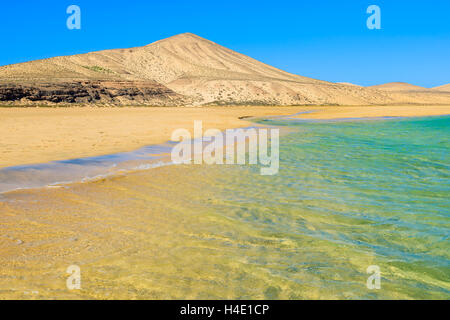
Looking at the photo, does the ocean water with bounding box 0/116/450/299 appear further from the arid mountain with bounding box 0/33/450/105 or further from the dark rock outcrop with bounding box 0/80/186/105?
the arid mountain with bounding box 0/33/450/105

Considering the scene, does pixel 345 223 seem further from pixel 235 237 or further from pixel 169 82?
pixel 169 82

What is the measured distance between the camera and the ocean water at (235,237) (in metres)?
2.97

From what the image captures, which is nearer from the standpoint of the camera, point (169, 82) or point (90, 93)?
point (90, 93)

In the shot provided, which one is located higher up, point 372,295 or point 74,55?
point 74,55

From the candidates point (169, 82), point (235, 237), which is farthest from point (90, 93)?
point (235, 237)

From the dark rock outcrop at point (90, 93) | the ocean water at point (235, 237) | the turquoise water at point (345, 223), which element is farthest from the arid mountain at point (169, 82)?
the turquoise water at point (345, 223)

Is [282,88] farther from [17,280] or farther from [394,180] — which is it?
[17,280]

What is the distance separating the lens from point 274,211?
5.08 meters

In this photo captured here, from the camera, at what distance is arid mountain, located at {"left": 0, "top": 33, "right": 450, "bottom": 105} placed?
4547 cm

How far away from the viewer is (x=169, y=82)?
87.3 metres

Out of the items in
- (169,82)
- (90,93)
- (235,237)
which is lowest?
(235,237)

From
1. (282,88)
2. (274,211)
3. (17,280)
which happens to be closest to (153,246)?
(17,280)

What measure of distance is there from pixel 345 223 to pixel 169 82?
86.2 meters
